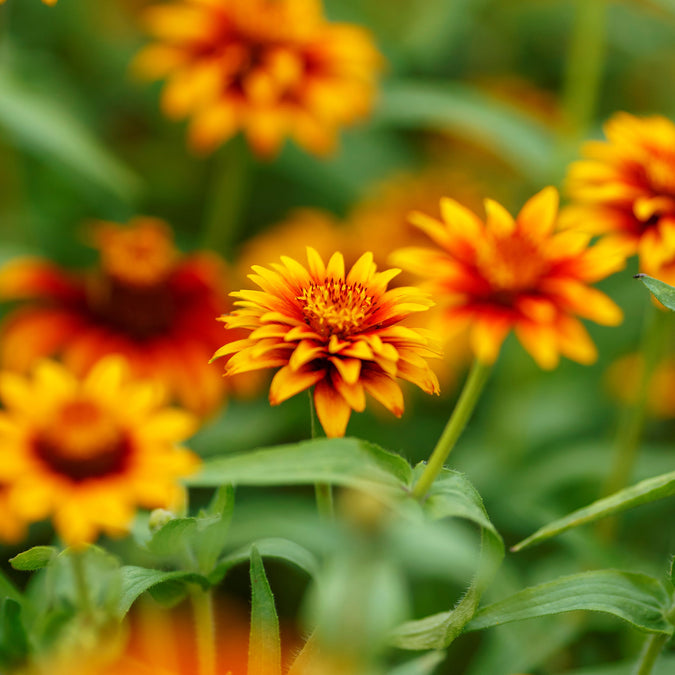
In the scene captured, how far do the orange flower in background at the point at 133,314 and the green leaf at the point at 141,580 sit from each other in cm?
61

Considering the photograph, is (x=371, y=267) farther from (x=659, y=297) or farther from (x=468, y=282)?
(x=659, y=297)

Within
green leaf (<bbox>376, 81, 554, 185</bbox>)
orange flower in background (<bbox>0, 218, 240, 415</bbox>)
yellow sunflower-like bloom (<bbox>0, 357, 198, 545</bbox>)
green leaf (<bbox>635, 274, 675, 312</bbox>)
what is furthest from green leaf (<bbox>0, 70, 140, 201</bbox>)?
green leaf (<bbox>635, 274, 675, 312</bbox>)

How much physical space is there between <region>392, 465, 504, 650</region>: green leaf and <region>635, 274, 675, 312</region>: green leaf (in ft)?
0.50

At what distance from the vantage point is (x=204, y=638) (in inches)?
23.5

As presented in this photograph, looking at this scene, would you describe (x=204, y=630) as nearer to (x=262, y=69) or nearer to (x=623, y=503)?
(x=623, y=503)

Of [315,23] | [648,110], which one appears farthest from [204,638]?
[648,110]

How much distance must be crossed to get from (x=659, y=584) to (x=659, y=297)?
0.18 m

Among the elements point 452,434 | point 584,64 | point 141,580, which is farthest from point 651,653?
point 584,64

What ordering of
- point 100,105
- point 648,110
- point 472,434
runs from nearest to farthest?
point 472,434
point 100,105
point 648,110

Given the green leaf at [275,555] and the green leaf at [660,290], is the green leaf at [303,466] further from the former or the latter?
the green leaf at [660,290]

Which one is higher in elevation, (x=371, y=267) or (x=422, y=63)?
(x=422, y=63)

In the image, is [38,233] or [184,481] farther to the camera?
[38,233]

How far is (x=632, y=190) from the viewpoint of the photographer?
2.60 feet

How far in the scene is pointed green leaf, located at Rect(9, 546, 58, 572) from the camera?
538 millimetres
